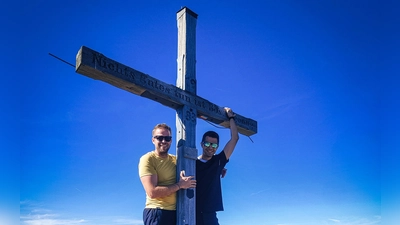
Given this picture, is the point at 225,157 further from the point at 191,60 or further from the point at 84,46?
the point at 84,46

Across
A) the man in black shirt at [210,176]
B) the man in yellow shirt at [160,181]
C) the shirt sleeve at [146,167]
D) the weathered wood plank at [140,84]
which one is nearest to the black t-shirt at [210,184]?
the man in black shirt at [210,176]

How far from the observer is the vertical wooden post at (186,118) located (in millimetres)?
4711

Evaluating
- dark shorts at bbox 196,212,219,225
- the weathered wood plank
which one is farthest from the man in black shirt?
the weathered wood plank

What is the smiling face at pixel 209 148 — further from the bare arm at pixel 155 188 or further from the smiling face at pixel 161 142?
the bare arm at pixel 155 188

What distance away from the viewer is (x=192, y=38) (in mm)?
5668

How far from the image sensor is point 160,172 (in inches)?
185

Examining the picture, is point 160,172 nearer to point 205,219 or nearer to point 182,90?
point 205,219

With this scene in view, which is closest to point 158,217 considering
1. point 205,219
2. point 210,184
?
point 205,219

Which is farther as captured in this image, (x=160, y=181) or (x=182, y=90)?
(x=182, y=90)

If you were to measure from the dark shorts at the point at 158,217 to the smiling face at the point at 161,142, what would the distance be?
65 centimetres

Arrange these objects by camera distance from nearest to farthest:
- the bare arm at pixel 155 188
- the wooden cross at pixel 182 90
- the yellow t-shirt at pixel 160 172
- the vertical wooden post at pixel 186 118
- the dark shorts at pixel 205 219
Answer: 1. the wooden cross at pixel 182 90
2. the bare arm at pixel 155 188
3. the yellow t-shirt at pixel 160 172
4. the vertical wooden post at pixel 186 118
5. the dark shorts at pixel 205 219

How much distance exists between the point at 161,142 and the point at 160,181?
0.45 m

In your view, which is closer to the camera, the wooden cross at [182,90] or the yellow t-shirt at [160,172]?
the wooden cross at [182,90]

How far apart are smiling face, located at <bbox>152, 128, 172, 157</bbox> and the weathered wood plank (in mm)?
402
